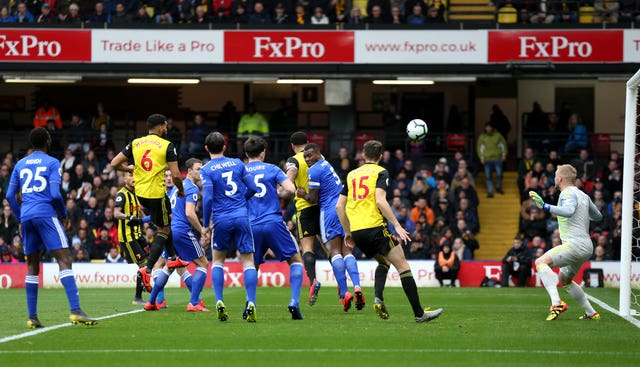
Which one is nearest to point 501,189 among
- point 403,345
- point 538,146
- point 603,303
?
point 538,146

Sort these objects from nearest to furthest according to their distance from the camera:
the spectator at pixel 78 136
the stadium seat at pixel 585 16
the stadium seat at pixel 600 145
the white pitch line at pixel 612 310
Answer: the white pitch line at pixel 612 310 → the stadium seat at pixel 585 16 → the spectator at pixel 78 136 → the stadium seat at pixel 600 145

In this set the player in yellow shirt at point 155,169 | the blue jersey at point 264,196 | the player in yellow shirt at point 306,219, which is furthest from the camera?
the player in yellow shirt at point 306,219

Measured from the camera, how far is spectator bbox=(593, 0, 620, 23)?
31781 mm

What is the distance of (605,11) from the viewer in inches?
1251

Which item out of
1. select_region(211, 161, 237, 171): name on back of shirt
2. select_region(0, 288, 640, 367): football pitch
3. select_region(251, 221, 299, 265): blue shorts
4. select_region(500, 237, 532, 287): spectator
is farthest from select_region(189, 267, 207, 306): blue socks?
select_region(500, 237, 532, 287): spectator

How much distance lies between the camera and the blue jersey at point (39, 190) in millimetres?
12992

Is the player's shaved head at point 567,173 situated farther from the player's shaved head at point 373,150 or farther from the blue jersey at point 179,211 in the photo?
the blue jersey at point 179,211

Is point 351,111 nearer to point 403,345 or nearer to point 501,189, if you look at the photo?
point 501,189

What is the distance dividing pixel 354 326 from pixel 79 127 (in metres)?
21.8

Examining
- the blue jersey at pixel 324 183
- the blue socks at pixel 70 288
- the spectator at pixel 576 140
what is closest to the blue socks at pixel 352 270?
the blue jersey at pixel 324 183

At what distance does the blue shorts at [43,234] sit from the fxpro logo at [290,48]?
18.9 m

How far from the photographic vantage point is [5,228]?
1178 inches

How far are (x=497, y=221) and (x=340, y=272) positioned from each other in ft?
55.6

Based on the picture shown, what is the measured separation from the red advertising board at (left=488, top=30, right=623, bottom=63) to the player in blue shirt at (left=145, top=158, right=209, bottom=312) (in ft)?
53.8
